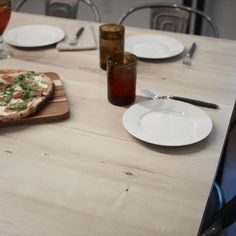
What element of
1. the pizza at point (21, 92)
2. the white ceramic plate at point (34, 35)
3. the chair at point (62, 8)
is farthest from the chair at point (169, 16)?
the pizza at point (21, 92)

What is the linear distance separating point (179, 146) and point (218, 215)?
0.60 feet

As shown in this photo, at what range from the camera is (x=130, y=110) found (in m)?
0.97

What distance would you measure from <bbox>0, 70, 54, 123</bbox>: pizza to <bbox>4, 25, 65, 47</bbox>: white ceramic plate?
29cm

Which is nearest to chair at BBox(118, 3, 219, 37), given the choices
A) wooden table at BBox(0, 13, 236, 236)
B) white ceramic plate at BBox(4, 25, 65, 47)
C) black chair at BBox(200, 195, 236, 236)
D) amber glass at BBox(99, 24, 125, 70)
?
white ceramic plate at BBox(4, 25, 65, 47)

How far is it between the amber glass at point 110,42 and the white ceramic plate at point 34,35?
0.24 metres

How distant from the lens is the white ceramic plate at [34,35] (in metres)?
1.38

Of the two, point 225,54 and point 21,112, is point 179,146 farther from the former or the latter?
point 225,54

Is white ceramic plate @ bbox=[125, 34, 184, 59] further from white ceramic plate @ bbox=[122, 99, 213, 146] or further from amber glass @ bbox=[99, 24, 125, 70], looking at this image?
white ceramic plate @ bbox=[122, 99, 213, 146]

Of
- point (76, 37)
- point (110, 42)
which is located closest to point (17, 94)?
point (110, 42)

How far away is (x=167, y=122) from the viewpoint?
94 cm

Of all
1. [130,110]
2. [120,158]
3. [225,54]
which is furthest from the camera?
[225,54]

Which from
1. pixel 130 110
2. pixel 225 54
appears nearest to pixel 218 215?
pixel 130 110

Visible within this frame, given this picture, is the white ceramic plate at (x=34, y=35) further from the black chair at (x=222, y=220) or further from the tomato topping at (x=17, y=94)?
the black chair at (x=222, y=220)

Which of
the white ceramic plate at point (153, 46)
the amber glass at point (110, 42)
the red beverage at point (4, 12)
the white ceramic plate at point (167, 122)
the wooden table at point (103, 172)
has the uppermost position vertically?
the red beverage at point (4, 12)
